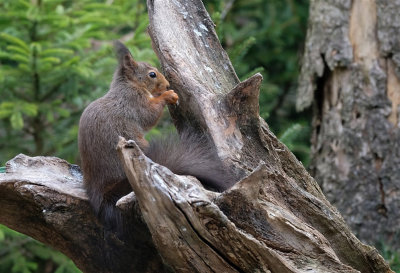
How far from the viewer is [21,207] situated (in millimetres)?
2660

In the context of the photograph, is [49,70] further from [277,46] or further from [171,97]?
[277,46]

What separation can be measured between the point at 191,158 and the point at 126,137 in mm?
437

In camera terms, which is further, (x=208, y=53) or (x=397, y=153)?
(x=397, y=153)

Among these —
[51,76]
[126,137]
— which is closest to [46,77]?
[51,76]

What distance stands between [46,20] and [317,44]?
5.75ft

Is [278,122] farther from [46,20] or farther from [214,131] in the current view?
[214,131]

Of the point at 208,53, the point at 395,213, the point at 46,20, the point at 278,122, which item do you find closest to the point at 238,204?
the point at 208,53

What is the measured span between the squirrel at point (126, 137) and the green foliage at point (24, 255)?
1392mm

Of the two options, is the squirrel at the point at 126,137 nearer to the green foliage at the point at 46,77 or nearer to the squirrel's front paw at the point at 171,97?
the squirrel's front paw at the point at 171,97

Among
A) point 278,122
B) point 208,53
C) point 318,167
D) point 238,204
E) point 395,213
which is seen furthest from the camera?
point 278,122

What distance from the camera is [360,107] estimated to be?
4047 mm

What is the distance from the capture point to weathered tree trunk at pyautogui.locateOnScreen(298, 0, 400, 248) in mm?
3971

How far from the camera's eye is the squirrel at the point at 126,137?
98.8 inches

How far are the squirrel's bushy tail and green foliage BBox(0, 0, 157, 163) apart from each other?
59.3 inches
